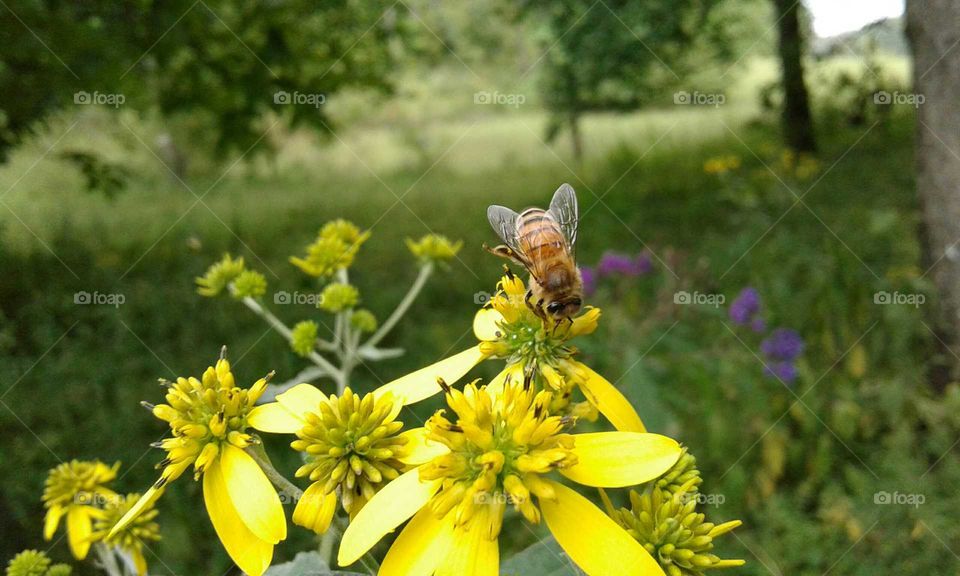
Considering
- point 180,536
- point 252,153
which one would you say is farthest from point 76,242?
point 180,536

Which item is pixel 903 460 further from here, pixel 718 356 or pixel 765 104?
pixel 765 104

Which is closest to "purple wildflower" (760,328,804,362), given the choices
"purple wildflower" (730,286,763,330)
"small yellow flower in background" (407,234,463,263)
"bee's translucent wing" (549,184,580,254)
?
"purple wildflower" (730,286,763,330)

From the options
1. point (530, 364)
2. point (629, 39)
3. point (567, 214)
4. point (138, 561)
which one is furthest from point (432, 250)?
point (629, 39)

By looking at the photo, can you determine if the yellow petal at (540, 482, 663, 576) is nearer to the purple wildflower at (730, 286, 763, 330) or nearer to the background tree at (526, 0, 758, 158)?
the purple wildflower at (730, 286, 763, 330)

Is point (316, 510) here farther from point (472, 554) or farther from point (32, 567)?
point (32, 567)

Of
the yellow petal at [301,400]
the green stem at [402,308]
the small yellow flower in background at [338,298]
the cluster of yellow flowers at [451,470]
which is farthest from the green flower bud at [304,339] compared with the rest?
the yellow petal at [301,400]
